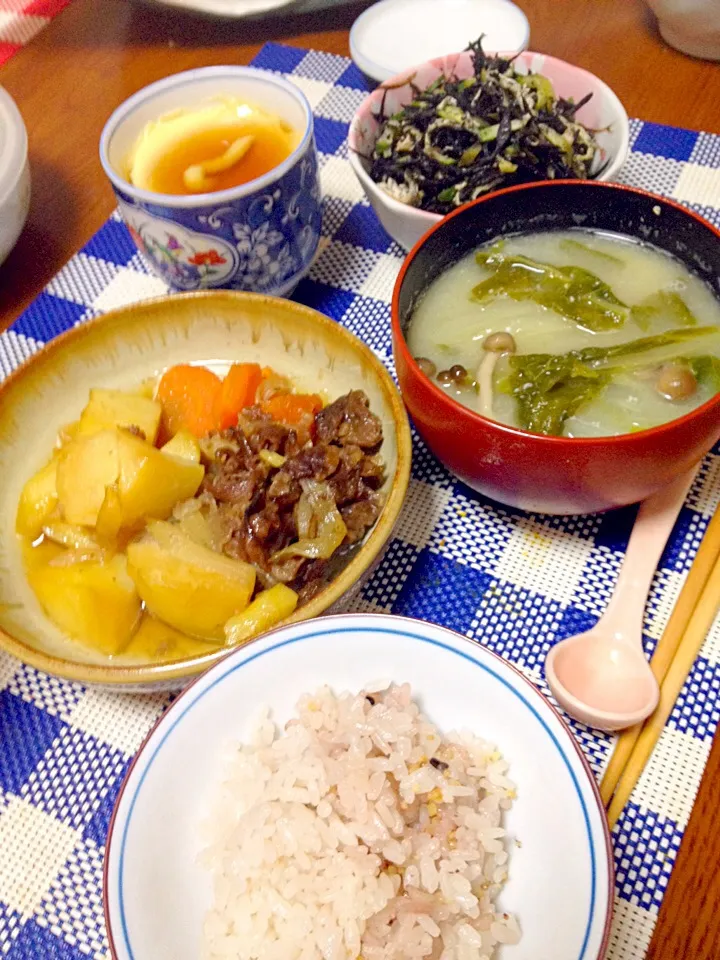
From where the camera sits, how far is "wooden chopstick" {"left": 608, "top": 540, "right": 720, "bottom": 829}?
3.58ft

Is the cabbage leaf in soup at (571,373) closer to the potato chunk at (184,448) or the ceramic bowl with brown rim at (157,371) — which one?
the ceramic bowl with brown rim at (157,371)

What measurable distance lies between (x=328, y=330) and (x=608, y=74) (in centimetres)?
149

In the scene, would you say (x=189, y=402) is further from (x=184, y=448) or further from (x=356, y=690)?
(x=356, y=690)

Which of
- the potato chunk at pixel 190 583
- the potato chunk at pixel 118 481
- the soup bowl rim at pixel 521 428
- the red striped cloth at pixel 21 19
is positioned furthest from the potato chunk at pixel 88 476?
the red striped cloth at pixel 21 19

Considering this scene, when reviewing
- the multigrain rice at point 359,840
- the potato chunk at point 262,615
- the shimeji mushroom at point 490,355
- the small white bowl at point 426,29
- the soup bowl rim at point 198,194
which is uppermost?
the soup bowl rim at point 198,194

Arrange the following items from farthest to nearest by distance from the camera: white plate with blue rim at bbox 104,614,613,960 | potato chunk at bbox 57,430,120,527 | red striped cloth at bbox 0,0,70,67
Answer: red striped cloth at bbox 0,0,70,67 < potato chunk at bbox 57,430,120,527 < white plate with blue rim at bbox 104,614,613,960

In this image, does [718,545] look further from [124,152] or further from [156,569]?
[124,152]

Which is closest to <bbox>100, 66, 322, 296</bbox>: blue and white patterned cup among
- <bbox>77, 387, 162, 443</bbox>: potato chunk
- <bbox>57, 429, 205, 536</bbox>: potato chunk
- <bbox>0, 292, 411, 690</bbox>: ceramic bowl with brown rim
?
<bbox>0, 292, 411, 690</bbox>: ceramic bowl with brown rim

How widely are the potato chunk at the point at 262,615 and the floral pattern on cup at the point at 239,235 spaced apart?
0.75 metres

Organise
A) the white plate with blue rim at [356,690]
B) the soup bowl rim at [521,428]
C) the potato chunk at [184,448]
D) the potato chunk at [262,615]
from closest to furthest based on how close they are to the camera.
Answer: the white plate with blue rim at [356,690] < the soup bowl rim at [521,428] < the potato chunk at [262,615] < the potato chunk at [184,448]

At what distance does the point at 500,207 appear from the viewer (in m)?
1.41

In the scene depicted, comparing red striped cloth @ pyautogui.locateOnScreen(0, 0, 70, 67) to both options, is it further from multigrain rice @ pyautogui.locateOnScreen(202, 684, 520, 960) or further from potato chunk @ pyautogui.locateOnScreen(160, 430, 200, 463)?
multigrain rice @ pyautogui.locateOnScreen(202, 684, 520, 960)

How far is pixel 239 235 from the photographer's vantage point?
5.04 feet

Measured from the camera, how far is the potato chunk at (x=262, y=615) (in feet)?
3.84
